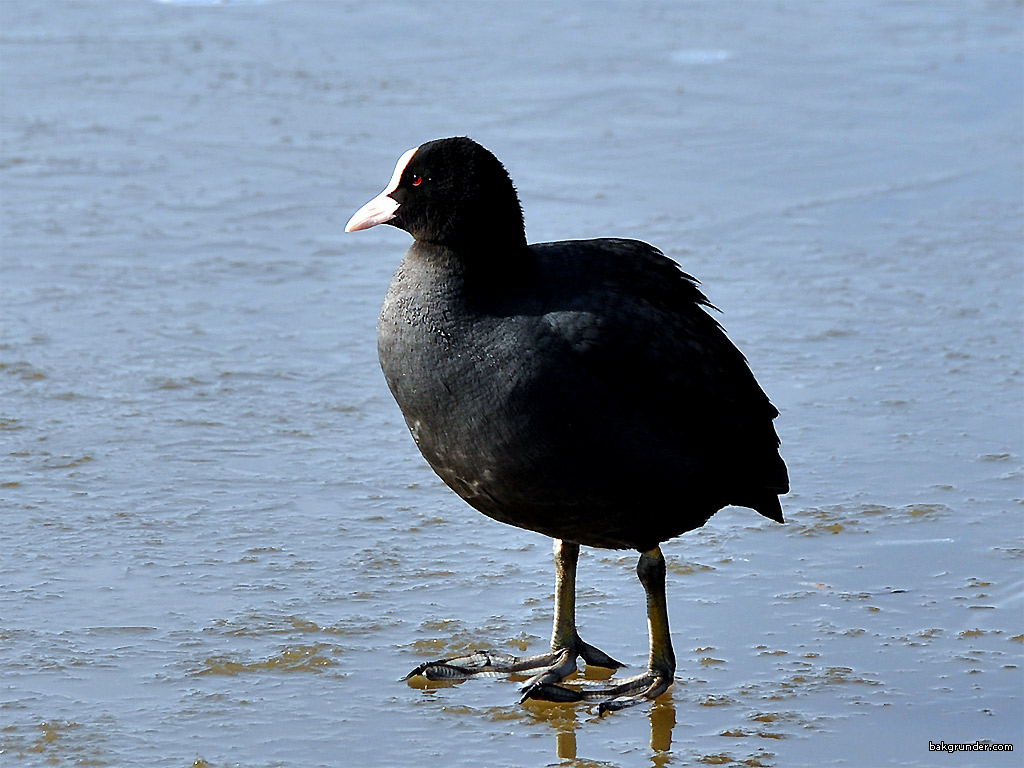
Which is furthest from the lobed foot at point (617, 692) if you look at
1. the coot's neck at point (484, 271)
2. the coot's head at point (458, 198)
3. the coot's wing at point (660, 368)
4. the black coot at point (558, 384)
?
the coot's head at point (458, 198)

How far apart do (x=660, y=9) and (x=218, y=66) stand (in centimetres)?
314

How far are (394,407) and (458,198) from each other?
6.02 feet

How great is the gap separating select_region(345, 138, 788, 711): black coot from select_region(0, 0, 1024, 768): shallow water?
308mm

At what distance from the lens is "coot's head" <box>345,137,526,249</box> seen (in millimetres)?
3609

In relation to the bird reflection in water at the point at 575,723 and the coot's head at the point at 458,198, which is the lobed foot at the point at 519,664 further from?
the coot's head at the point at 458,198

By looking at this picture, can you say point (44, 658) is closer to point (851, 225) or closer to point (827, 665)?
point (827, 665)

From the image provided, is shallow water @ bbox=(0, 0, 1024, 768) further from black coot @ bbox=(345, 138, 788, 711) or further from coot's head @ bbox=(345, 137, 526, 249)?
coot's head @ bbox=(345, 137, 526, 249)

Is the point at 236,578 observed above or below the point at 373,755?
above

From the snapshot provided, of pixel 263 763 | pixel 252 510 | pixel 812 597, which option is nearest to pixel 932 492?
pixel 812 597

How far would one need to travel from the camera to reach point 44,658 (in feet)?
12.1

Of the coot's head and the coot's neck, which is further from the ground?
the coot's head

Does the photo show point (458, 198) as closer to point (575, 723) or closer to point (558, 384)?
point (558, 384)

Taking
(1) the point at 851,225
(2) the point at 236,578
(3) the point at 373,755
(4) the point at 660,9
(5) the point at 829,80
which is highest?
(4) the point at 660,9

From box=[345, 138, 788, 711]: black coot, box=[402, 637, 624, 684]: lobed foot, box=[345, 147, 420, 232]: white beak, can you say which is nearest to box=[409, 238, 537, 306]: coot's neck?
box=[345, 138, 788, 711]: black coot
